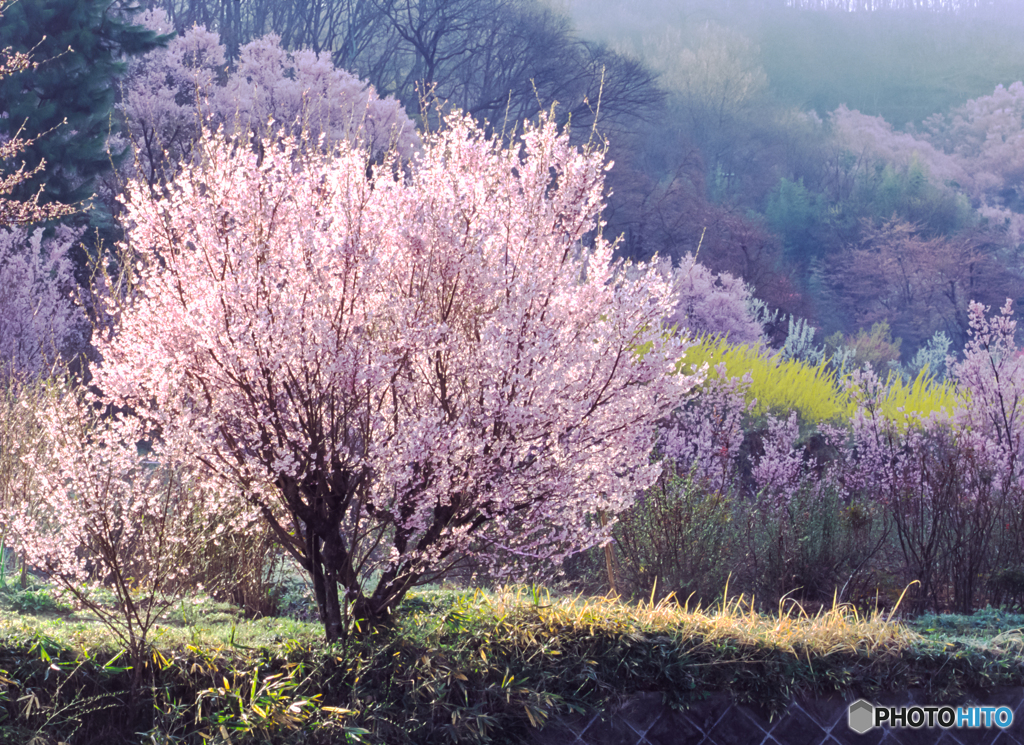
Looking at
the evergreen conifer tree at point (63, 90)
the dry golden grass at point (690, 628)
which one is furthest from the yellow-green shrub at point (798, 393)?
the evergreen conifer tree at point (63, 90)

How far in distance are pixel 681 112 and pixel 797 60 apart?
18.6 m

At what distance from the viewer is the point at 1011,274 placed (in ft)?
119

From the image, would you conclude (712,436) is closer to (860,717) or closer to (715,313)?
(860,717)

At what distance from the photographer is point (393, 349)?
379 centimetres

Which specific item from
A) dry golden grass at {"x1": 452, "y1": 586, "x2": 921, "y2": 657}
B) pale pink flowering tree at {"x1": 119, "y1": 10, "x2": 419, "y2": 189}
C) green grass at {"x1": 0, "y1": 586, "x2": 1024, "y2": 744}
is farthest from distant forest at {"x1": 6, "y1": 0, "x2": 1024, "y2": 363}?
green grass at {"x1": 0, "y1": 586, "x2": 1024, "y2": 744}

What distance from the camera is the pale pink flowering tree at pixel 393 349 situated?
3664 mm

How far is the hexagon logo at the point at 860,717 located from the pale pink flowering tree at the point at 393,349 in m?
1.46

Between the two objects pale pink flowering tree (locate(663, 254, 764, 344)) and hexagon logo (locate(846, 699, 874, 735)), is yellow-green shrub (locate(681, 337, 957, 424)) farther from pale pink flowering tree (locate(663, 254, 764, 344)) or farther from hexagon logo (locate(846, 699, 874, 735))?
hexagon logo (locate(846, 699, 874, 735))

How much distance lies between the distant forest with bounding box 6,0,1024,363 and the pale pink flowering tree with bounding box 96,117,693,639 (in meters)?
14.9

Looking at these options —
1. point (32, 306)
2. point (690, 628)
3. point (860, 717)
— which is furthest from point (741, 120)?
point (860, 717)

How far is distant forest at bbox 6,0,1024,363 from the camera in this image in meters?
29.6

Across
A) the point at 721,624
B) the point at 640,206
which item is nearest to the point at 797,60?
the point at 640,206

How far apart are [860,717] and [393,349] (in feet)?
9.25

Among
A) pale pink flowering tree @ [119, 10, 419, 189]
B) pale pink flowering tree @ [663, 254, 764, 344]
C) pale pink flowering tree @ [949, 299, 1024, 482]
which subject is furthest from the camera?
pale pink flowering tree @ [119, 10, 419, 189]
